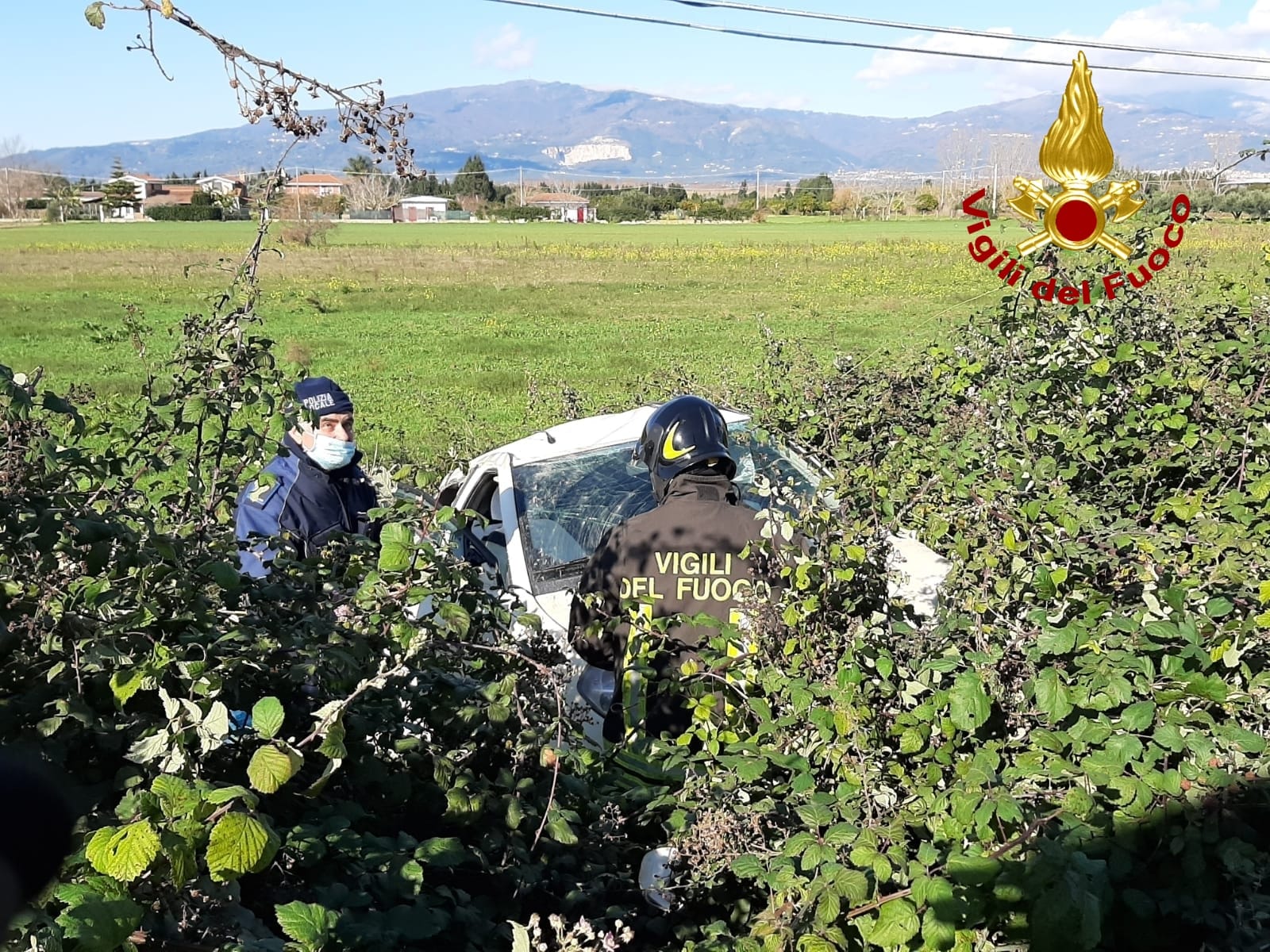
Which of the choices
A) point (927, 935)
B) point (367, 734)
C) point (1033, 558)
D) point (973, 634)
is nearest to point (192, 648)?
point (367, 734)

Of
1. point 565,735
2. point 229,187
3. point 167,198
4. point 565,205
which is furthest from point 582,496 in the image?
point 565,205

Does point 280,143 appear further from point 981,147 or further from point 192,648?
point 981,147

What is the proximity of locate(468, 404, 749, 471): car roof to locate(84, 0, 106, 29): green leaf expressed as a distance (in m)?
3.56

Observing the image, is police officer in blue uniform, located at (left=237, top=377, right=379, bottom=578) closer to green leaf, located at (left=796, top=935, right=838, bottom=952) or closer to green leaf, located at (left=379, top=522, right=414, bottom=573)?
green leaf, located at (left=379, top=522, right=414, bottom=573)

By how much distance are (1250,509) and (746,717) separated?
2.06 metres

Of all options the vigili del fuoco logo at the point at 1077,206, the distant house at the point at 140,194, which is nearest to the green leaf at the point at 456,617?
the vigili del fuoco logo at the point at 1077,206

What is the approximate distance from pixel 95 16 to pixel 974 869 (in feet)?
6.75

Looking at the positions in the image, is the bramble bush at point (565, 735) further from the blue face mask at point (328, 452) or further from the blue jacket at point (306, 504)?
the blue face mask at point (328, 452)

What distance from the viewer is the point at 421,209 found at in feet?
385

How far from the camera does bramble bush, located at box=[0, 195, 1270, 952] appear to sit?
5.45ft

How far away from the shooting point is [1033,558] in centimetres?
263

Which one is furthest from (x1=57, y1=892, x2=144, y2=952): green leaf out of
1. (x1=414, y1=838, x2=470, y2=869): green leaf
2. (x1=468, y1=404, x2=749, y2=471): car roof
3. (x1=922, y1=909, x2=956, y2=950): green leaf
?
(x1=468, y1=404, x2=749, y2=471): car roof

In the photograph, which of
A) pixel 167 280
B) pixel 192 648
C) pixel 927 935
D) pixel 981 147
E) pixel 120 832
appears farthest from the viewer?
→ pixel 981 147

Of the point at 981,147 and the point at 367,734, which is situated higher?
the point at 981,147
